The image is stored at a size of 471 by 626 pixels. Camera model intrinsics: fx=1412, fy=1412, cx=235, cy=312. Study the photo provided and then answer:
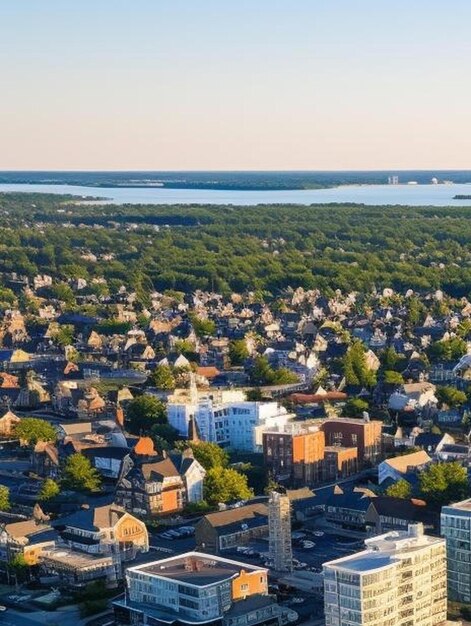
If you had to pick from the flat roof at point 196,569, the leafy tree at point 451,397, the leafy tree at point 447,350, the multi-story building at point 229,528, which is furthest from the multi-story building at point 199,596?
the leafy tree at point 447,350

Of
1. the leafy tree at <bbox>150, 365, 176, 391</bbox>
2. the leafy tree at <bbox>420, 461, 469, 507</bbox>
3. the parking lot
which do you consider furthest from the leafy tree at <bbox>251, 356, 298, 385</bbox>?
the parking lot

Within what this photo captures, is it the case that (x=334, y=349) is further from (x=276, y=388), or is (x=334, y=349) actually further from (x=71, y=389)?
(x=71, y=389)

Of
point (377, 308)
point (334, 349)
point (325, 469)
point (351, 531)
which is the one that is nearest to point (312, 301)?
point (377, 308)

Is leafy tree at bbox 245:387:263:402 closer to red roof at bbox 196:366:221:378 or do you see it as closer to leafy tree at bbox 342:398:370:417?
leafy tree at bbox 342:398:370:417

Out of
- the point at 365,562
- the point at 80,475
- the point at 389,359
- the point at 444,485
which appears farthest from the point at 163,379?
the point at 365,562

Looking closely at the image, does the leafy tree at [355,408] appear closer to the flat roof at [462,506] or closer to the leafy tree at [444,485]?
the leafy tree at [444,485]
